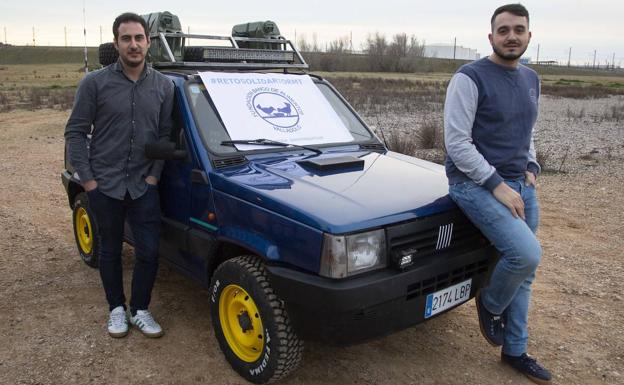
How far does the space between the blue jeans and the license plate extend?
150mm

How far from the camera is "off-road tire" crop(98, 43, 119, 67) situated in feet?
15.9

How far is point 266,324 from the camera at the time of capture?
3.07 meters

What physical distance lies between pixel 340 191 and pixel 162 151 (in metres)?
1.26

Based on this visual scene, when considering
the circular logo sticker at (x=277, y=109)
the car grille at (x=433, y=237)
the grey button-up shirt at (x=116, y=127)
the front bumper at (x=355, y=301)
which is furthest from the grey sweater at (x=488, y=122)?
the grey button-up shirt at (x=116, y=127)

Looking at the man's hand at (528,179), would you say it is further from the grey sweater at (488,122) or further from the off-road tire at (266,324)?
the off-road tire at (266,324)

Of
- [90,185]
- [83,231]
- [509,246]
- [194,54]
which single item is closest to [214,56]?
[194,54]

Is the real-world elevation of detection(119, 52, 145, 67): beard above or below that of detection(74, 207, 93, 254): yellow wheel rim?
above

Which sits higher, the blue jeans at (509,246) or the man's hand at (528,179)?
the man's hand at (528,179)

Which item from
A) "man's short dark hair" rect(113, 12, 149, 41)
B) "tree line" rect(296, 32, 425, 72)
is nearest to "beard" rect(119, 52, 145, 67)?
"man's short dark hair" rect(113, 12, 149, 41)

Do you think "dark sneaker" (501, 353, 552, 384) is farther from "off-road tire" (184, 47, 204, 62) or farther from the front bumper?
"off-road tire" (184, 47, 204, 62)

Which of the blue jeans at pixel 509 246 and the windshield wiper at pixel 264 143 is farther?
the windshield wiper at pixel 264 143

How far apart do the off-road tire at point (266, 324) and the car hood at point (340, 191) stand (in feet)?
1.36

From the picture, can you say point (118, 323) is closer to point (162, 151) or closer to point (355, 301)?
point (162, 151)

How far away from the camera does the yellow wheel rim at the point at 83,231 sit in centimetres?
514
